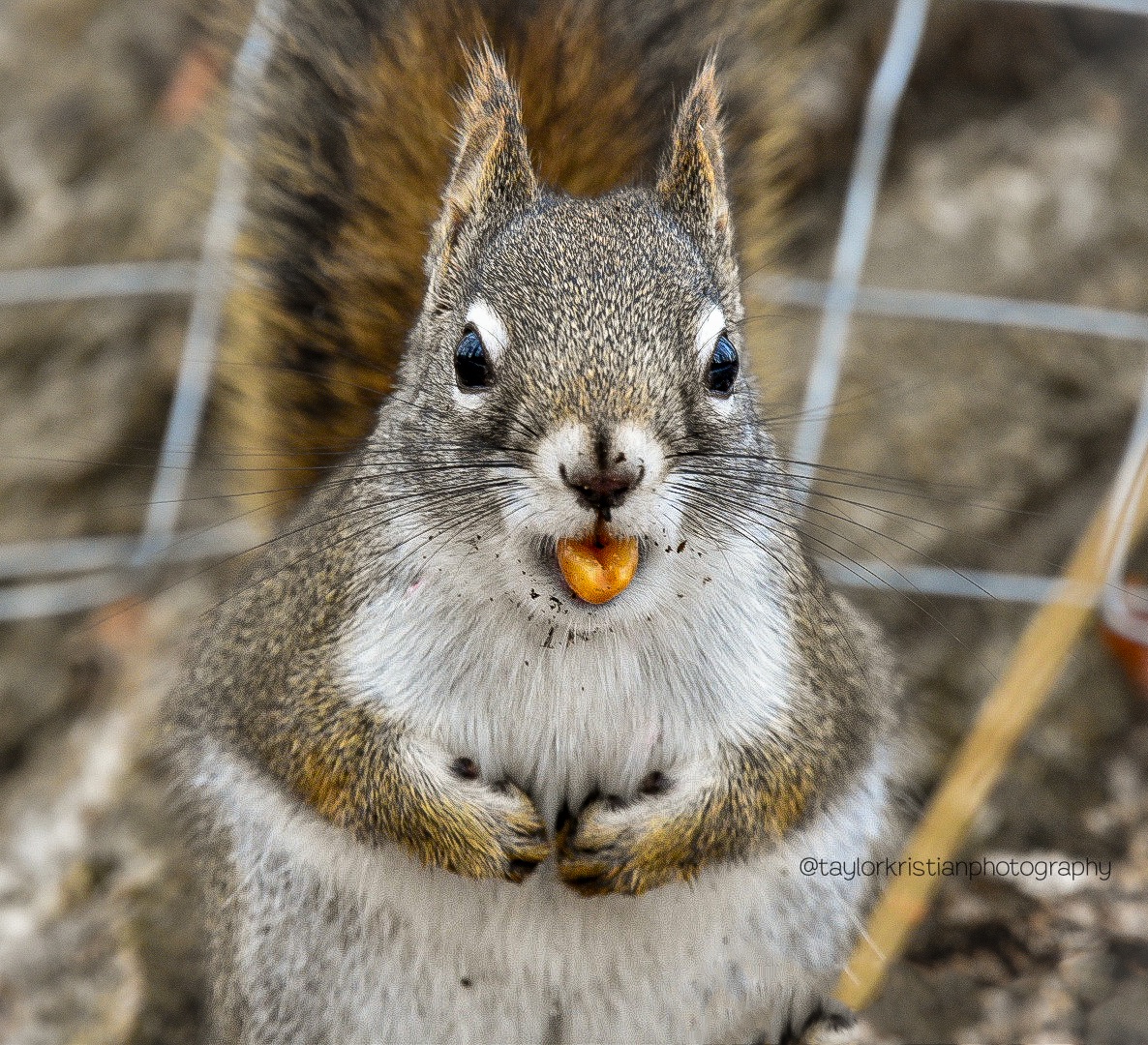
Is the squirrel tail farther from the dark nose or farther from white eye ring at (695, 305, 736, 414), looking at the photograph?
the dark nose

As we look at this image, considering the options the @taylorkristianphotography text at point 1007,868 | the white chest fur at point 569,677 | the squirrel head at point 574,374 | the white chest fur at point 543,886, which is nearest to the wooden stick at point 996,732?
the @taylorkristianphotography text at point 1007,868

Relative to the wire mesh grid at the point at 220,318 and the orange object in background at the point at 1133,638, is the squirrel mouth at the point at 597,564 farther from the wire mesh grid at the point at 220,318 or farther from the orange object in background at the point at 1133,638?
the orange object in background at the point at 1133,638

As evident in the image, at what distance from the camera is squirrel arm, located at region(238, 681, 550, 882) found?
4.51 feet

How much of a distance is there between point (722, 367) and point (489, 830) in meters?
0.48

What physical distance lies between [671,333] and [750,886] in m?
0.58

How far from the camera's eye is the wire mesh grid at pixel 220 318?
214 cm

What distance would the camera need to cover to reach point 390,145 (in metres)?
1.88

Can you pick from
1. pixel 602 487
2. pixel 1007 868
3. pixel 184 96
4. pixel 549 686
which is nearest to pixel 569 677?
pixel 549 686

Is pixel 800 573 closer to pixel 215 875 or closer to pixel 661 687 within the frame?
pixel 661 687

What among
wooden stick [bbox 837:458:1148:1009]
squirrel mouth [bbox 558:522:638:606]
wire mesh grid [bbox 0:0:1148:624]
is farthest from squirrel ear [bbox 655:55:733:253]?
wooden stick [bbox 837:458:1148:1009]

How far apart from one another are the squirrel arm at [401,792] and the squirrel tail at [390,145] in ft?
1.48

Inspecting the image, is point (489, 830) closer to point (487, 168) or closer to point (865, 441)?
point (487, 168)

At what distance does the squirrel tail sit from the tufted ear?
282 millimetres

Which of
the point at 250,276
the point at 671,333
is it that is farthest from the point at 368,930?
the point at 250,276
